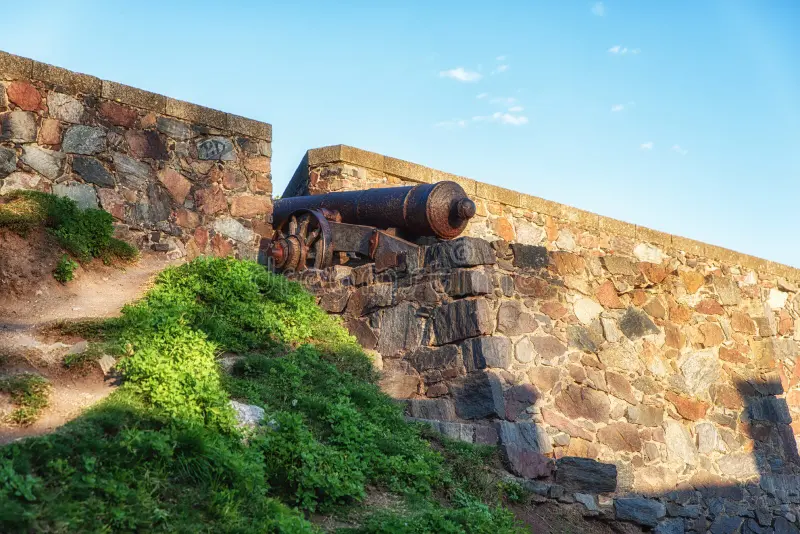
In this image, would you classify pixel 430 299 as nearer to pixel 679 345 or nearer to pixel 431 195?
pixel 431 195

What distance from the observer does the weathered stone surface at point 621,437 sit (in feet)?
24.1

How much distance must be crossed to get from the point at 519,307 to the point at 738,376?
290cm

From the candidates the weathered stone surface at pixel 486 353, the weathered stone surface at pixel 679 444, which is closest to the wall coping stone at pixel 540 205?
the weathered stone surface at pixel 486 353

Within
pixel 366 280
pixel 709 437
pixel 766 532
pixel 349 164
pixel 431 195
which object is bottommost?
pixel 766 532

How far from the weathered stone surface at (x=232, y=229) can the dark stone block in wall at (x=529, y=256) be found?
3.26 m

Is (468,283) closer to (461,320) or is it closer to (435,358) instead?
(461,320)

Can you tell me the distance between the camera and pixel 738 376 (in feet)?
28.8

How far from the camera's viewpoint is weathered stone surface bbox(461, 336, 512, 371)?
271 inches

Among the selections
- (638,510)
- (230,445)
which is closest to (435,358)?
(638,510)

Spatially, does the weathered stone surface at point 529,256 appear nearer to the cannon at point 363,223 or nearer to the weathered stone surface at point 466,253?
the weathered stone surface at point 466,253

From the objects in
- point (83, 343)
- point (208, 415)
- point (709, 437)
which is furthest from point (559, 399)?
point (83, 343)

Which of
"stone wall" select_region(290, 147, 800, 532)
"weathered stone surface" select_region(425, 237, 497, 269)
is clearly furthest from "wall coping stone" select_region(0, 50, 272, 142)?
"weathered stone surface" select_region(425, 237, 497, 269)

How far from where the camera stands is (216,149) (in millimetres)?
9383

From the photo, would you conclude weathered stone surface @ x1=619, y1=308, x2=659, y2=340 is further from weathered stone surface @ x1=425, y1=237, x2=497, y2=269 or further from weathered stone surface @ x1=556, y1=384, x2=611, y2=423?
weathered stone surface @ x1=425, y1=237, x2=497, y2=269
